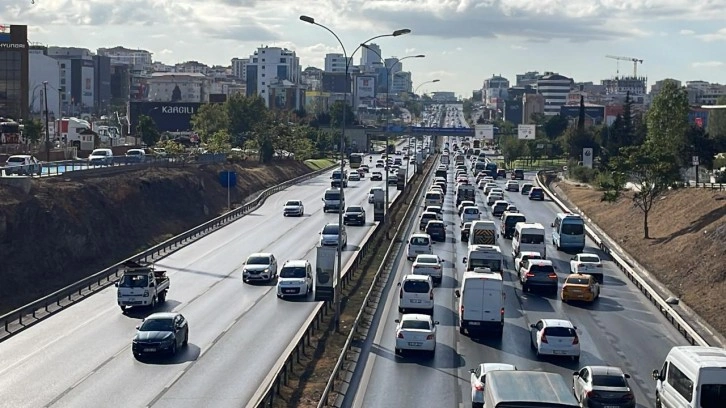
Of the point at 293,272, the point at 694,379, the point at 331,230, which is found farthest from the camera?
the point at 331,230

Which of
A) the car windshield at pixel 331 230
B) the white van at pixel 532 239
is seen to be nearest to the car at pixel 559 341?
the white van at pixel 532 239

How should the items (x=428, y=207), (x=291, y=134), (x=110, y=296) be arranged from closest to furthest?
(x=110, y=296), (x=428, y=207), (x=291, y=134)

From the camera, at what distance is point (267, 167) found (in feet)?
408

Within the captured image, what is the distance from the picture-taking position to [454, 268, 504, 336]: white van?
35.7m

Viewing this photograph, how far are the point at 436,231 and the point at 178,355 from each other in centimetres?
3353

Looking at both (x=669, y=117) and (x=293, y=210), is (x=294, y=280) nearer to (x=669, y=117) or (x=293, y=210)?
(x=293, y=210)

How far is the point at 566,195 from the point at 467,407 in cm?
7874

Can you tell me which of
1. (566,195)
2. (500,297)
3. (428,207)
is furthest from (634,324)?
(566,195)

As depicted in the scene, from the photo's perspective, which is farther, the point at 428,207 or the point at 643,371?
the point at 428,207

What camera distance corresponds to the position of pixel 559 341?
32062 millimetres

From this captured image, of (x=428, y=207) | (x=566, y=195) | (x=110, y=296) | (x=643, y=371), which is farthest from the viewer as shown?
(x=566, y=195)

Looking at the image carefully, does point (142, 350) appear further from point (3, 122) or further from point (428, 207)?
point (3, 122)

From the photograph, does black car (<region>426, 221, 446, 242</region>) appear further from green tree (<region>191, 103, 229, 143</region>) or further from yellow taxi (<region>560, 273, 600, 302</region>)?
green tree (<region>191, 103, 229, 143</region>)

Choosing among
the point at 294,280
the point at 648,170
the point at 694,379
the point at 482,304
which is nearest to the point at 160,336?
the point at 482,304
